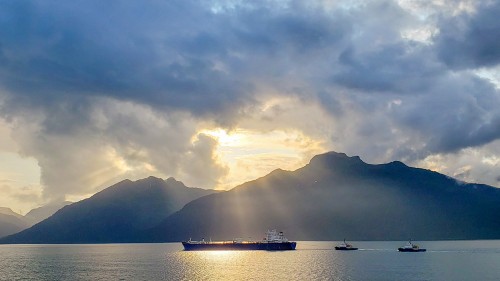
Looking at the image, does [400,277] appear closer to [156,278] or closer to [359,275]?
[359,275]

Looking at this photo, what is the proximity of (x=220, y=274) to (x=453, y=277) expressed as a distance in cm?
8004

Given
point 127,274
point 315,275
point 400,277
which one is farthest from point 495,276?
point 127,274

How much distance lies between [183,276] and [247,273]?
23759mm

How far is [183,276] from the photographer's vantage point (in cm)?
16975

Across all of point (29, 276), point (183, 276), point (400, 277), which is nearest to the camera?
point (400, 277)

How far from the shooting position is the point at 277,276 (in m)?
164

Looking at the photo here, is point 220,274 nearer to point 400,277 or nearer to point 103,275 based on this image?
point 103,275

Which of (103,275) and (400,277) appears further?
(103,275)

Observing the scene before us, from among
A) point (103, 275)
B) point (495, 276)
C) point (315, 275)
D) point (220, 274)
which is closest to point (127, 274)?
point (103, 275)

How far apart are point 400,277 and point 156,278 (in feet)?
266

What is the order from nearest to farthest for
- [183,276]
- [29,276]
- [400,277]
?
1. [400,277]
2. [183,276]
3. [29,276]

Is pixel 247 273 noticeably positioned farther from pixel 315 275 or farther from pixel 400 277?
pixel 400 277

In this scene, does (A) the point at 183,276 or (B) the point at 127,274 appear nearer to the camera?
(A) the point at 183,276

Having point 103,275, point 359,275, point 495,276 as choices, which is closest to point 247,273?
point 359,275
